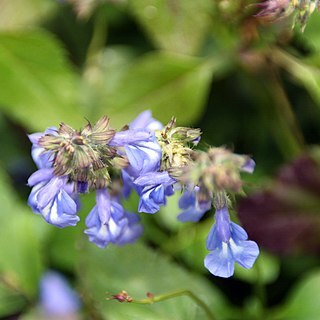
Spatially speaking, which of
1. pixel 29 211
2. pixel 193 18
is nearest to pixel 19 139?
pixel 29 211

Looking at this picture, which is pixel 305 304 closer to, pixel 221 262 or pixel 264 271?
pixel 264 271

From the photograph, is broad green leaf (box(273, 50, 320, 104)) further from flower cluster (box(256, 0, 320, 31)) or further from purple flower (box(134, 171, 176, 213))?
purple flower (box(134, 171, 176, 213))

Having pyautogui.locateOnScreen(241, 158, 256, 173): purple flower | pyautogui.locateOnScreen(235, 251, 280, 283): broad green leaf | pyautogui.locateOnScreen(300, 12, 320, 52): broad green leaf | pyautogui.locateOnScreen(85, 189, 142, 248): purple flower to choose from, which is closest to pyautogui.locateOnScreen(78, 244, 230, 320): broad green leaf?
pyautogui.locateOnScreen(235, 251, 280, 283): broad green leaf

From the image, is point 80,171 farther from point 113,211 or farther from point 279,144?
point 279,144

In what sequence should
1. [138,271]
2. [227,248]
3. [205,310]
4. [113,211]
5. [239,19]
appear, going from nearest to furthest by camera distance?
[227,248] → [113,211] → [205,310] → [138,271] → [239,19]

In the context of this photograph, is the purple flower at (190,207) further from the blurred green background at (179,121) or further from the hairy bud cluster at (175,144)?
the blurred green background at (179,121)

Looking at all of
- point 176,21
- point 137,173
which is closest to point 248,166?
point 137,173
